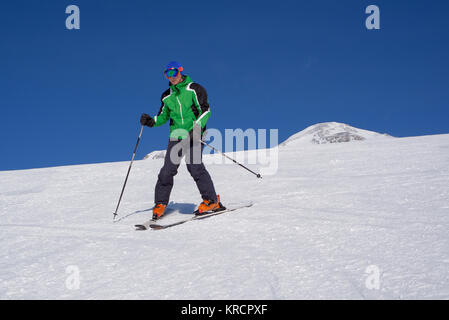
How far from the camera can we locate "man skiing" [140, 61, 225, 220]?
17.3 feet

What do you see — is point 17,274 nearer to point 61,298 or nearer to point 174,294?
point 61,298

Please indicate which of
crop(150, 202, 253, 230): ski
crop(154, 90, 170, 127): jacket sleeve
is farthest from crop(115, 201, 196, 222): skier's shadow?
crop(154, 90, 170, 127): jacket sleeve

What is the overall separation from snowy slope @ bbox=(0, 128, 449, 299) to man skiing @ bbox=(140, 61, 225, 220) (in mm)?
423

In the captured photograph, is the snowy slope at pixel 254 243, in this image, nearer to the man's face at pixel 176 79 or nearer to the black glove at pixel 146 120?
the black glove at pixel 146 120

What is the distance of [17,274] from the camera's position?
3121mm

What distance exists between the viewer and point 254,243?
3652 mm

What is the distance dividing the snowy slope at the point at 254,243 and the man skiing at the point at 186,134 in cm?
42

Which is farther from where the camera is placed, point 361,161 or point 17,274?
point 361,161

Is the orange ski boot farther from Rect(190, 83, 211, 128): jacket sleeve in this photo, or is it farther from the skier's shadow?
Rect(190, 83, 211, 128): jacket sleeve

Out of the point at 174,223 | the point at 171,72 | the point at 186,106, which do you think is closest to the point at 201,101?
the point at 186,106

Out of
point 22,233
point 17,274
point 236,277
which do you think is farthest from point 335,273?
point 22,233

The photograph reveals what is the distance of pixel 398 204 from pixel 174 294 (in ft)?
11.4

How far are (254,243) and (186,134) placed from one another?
2.18m
